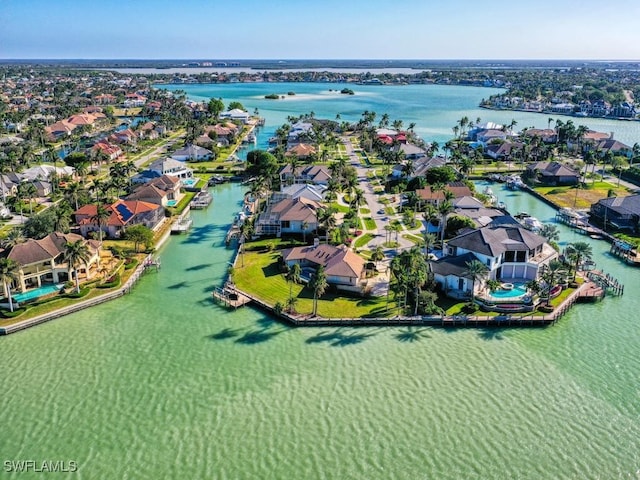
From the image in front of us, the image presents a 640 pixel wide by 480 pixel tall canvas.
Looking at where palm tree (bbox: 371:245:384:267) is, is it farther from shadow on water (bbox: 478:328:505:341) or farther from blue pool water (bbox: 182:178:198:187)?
blue pool water (bbox: 182:178:198:187)

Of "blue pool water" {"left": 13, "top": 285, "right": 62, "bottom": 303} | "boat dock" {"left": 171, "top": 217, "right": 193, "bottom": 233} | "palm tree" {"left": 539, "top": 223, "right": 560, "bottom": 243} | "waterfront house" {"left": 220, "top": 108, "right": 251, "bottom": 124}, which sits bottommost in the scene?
"blue pool water" {"left": 13, "top": 285, "right": 62, "bottom": 303}

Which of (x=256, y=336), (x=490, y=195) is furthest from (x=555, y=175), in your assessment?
(x=256, y=336)

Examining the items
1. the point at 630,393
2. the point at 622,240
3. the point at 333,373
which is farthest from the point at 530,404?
the point at 622,240

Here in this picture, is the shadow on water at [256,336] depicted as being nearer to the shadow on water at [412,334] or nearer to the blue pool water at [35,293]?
the shadow on water at [412,334]

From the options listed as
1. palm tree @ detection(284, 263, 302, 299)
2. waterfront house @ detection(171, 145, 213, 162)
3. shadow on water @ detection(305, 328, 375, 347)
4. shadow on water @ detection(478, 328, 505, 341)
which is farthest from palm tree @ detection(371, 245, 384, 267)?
waterfront house @ detection(171, 145, 213, 162)

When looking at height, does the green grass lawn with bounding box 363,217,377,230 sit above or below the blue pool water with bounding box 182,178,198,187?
below

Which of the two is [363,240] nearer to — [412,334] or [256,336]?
[412,334]

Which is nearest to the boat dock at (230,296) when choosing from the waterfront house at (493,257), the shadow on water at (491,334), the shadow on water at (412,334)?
the shadow on water at (412,334)
